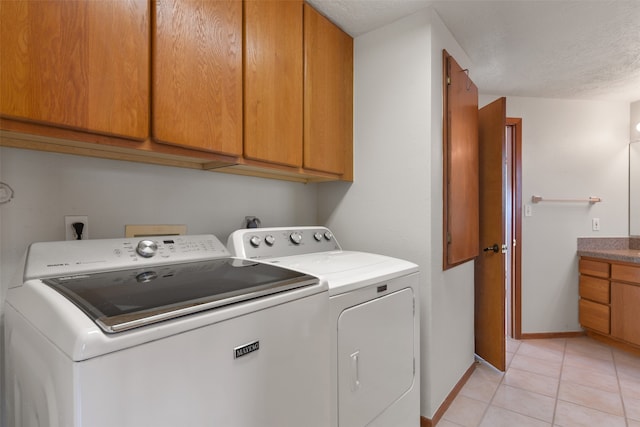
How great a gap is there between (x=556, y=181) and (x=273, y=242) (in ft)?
10.0

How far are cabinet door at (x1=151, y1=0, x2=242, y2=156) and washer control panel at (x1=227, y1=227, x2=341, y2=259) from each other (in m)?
0.40

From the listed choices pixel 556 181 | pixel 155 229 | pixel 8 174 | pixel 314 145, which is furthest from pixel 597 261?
pixel 8 174

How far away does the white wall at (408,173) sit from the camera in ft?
5.79

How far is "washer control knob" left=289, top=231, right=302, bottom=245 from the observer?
5.64ft

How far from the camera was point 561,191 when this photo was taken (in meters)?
3.15

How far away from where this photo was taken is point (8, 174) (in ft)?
3.51

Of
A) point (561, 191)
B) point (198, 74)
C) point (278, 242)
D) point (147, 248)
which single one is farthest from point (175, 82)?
point (561, 191)

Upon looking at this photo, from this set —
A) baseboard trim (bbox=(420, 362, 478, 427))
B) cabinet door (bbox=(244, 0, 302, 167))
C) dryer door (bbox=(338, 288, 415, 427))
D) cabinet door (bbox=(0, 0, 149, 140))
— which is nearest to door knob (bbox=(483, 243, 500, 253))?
baseboard trim (bbox=(420, 362, 478, 427))

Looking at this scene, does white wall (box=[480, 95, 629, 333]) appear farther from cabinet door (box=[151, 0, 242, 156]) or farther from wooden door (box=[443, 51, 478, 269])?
cabinet door (box=[151, 0, 242, 156])

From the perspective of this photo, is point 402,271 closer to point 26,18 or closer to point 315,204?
point 315,204

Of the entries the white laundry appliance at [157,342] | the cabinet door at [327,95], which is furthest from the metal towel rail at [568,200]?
the white laundry appliance at [157,342]

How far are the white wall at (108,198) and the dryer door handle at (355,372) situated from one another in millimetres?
896

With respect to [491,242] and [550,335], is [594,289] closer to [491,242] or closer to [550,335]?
[550,335]

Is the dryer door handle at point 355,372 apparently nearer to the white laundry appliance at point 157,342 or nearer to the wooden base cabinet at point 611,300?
the white laundry appliance at point 157,342
